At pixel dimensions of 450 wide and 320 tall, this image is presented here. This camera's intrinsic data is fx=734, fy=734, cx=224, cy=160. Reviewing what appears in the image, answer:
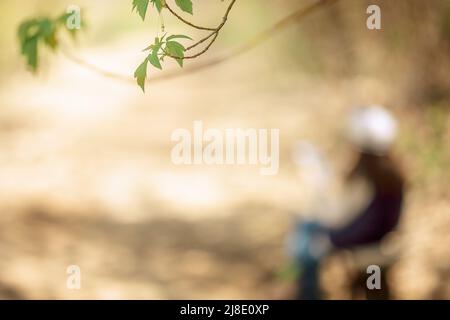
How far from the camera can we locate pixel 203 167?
630 centimetres

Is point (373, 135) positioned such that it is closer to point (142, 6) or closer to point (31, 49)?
point (31, 49)

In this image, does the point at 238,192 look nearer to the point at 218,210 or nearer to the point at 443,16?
the point at 218,210

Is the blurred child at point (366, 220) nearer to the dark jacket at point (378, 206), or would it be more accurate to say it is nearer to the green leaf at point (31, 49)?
the dark jacket at point (378, 206)

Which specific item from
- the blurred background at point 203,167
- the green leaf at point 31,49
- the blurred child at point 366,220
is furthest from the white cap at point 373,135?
the green leaf at point 31,49

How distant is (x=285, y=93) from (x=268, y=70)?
1.35 feet

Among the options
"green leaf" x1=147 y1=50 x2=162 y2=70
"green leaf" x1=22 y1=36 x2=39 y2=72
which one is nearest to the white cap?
"green leaf" x1=22 y1=36 x2=39 y2=72

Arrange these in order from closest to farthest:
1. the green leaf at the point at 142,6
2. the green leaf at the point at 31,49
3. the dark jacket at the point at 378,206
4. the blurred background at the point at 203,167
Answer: the green leaf at the point at 142,6
the green leaf at the point at 31,49
the dark jacket at the point at 378,206
the blurred background at the point at 203,167

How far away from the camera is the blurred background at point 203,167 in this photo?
5.07m

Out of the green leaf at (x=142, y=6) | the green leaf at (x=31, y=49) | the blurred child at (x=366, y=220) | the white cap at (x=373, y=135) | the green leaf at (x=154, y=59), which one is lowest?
the blurred child at (x=366, y=220)

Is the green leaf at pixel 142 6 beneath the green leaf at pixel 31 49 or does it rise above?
beneath

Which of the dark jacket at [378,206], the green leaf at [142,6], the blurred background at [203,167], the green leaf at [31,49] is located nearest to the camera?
the green leaf at [142,6]

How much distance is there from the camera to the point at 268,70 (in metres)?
7.36

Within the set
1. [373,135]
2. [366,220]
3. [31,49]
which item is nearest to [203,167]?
[373,135]
